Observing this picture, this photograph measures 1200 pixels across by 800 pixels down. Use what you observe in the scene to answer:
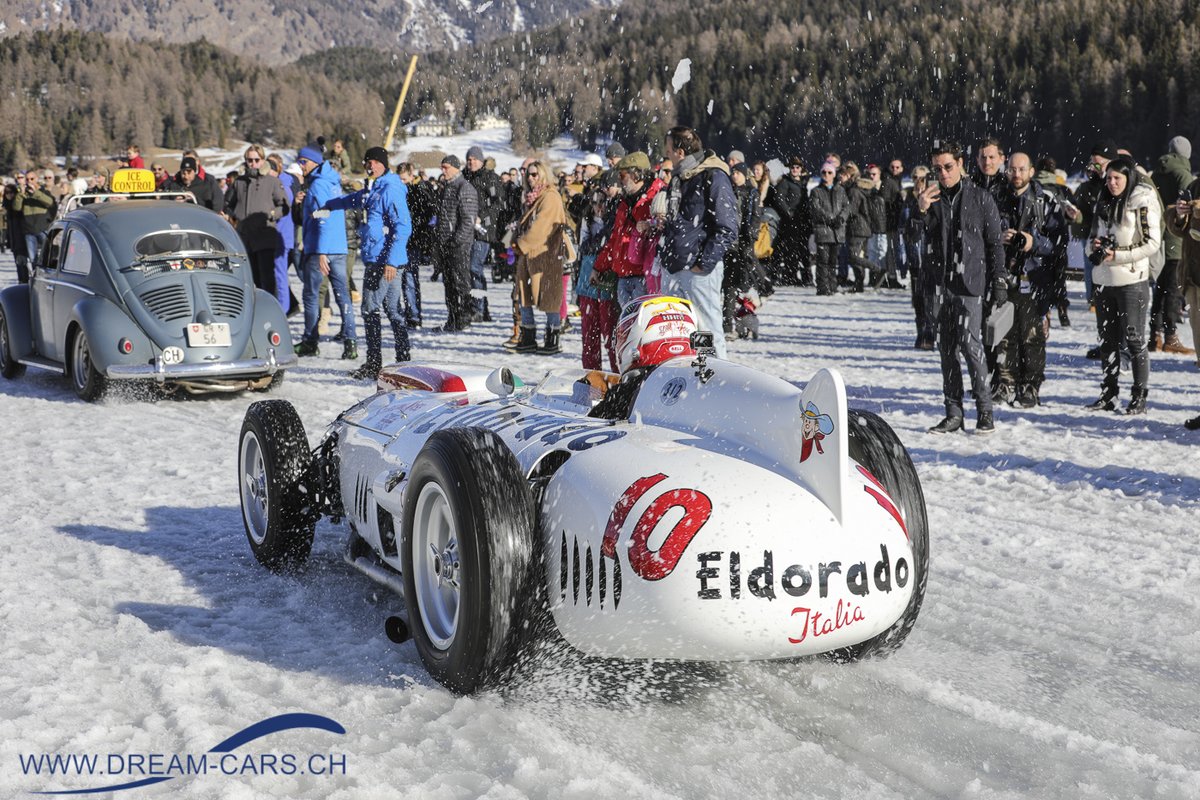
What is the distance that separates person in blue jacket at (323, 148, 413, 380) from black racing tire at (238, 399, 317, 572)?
532 centimetres

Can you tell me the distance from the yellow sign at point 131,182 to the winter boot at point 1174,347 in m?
10.0

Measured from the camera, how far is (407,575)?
3.96m

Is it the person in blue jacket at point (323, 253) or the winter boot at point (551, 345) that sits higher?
the person in blue jacket at point (323, 253)

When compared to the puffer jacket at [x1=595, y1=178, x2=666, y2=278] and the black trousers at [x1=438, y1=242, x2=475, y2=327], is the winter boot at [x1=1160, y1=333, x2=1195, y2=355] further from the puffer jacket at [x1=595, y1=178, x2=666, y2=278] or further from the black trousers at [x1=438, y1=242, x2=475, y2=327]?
the black trousers at [x1=438, y1=242, x2=475, y2=327]

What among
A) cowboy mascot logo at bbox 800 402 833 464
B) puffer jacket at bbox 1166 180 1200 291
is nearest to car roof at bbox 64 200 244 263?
puffer jacket at bbox 1166 180 1200 291

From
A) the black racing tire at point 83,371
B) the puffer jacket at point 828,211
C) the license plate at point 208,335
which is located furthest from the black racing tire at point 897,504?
the puffer jacket at point 828,211

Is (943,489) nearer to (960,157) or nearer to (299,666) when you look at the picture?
(960,157)

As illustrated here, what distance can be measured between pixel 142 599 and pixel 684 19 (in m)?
148

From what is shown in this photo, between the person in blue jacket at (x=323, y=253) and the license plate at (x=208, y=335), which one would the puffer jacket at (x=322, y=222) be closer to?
the person in blue jacket at (x=323, y=253)

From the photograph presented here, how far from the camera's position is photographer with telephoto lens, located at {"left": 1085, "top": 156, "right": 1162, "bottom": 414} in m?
8.70

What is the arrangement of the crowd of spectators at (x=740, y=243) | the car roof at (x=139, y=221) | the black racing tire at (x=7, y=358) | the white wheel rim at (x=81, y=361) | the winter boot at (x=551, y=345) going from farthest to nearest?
the winter boot at (x=551, y=345), the black racing tire at (x=7, y=358), the car roof at (x=139, y=221), the white wheel rim at (x=81, y=361), the crowd of spectators at (x=740, y=243)

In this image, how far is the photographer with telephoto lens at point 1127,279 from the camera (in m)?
8.70

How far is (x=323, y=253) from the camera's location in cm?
1184

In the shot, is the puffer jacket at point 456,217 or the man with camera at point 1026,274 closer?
the man with camera at point 1026,274
